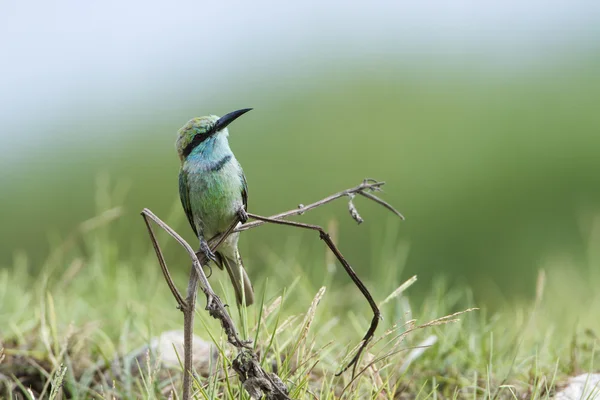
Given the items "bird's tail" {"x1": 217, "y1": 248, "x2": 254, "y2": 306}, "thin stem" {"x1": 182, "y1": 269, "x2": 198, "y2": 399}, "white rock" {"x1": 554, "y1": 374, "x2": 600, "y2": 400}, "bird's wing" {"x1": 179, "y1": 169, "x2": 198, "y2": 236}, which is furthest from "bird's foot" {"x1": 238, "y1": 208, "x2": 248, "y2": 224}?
"white rock" {"x1": 554, "y1": 374, "x2": 600, "y2": 400}

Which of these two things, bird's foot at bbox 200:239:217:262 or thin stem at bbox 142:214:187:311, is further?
bird's foot at bbox 200:239:217:262

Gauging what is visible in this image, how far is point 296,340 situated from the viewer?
8.87ft

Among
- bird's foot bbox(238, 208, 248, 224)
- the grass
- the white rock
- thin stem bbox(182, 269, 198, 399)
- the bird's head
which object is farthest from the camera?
the bird's head

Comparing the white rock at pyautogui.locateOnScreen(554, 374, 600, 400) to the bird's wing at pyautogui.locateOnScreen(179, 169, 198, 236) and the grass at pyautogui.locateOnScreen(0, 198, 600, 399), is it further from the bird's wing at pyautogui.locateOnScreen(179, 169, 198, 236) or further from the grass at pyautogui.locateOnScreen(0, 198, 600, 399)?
the bird's wing at pyautogui.locateOnScreen(179, 169, 198, 236)

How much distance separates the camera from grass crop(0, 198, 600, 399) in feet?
8.55

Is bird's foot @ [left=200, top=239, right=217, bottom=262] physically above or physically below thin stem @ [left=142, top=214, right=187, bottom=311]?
below

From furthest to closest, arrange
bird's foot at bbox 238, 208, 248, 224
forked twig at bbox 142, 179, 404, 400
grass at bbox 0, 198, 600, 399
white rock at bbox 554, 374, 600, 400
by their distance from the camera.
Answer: white rock at bbox 554, 374, 600, 400 → grass at bbox 0, 198, 600, 399 → bird's foot at bbox 238, 208, 248, 224 → forked twig at bbox 142, 179, 404, 400

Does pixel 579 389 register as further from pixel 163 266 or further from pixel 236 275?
pixel 163 266

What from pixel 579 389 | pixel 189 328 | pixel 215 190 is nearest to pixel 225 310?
pixel 189 328

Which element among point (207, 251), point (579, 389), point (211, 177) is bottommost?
point (579, 389)

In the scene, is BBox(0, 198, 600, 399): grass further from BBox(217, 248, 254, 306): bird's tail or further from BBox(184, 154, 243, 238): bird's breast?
BBox(184, 154, 243, 238): bird's breast

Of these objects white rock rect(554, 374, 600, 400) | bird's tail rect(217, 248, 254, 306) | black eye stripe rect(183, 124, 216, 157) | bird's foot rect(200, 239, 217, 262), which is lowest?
white rock rect(554, 374, 600, 400)

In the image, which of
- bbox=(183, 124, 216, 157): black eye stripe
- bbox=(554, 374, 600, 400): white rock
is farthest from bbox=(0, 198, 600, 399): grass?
bbox=(183, 124, 216, 157): black eye stripe

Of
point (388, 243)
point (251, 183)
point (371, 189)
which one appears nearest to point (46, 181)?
point (251, 183)
